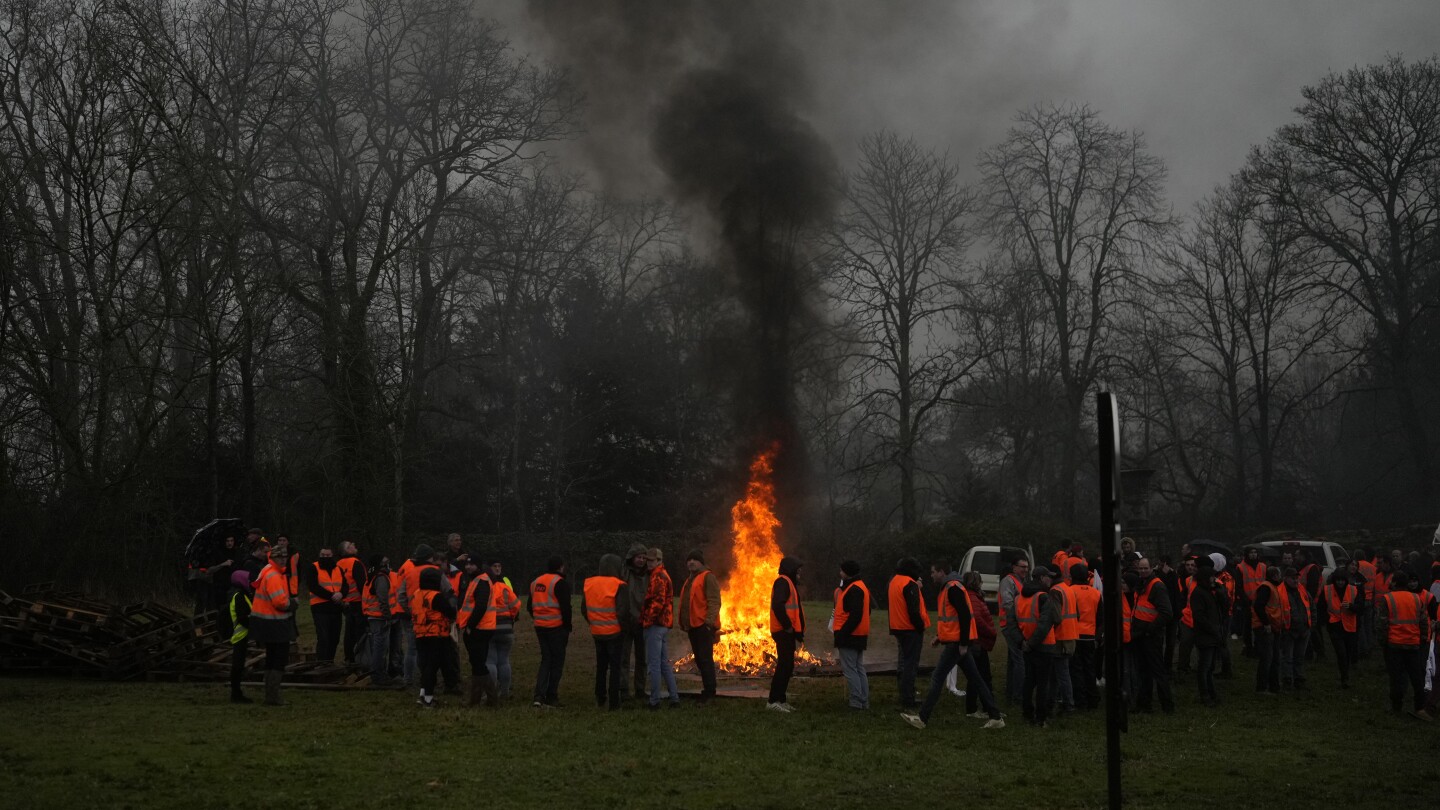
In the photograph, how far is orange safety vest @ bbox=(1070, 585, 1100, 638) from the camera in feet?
45.1

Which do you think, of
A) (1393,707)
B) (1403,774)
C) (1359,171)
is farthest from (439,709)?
(1359,171)

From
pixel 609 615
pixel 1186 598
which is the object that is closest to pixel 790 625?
pixel 609 615

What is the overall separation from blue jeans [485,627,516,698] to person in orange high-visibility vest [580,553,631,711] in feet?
3.28

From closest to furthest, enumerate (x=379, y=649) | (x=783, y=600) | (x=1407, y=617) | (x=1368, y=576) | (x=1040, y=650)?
(x=1040, y=650) < (x=783, y=600) < (x=1407, y=617) < (x=379, y=649) < (x=1368, y=576)

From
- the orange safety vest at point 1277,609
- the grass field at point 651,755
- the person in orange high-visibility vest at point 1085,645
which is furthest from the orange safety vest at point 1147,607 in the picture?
the orange safety vest at point 1277,609

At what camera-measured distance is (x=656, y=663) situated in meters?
13.9

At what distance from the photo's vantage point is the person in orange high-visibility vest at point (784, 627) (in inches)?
535

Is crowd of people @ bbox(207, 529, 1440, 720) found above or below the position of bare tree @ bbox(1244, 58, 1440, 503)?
below

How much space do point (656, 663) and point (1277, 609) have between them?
813 cm

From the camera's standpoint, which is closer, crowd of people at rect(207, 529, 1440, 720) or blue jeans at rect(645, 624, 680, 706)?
crowd of people at rect(207, 529, 1440, 720)

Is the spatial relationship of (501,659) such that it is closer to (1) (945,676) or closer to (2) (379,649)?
(2) (379,649)

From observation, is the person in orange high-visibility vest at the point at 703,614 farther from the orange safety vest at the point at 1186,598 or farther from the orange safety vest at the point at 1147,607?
the orange safety vest at the point at 1186,598

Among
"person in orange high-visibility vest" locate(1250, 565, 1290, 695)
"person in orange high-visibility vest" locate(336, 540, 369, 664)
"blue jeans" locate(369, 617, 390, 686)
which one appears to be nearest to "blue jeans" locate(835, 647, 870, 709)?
"person in orange high-visibility vest" locate(1250, 565, 1290, 695)

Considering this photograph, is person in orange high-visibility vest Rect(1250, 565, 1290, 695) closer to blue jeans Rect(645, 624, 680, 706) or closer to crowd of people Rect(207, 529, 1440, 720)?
crowd of people Rect(207, 529, 1440, 720)
